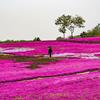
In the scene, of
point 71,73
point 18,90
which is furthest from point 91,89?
point 71,73

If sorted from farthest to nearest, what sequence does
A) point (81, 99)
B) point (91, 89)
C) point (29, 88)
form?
point (29, 88) < point (91, 89) < point (81, 99)

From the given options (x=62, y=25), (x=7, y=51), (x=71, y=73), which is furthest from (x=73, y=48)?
(x=62, y=25)

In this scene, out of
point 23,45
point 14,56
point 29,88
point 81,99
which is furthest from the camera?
point 23,45

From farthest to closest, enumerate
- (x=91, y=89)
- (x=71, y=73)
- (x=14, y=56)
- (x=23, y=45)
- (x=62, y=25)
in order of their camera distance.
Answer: (x=62, y=25)
(x=23, y=45)
(x=14, y=56)
(x=71, y=73)
(x=91, y=89)

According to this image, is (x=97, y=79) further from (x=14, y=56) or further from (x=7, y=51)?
(x=7, y=51)

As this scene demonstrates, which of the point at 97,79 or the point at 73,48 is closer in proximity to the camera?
the point at 97,79

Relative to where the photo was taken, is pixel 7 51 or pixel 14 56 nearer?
pixel 14 56

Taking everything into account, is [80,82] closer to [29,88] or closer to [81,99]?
[29,88]

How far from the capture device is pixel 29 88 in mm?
27516

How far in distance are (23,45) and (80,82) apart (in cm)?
5689

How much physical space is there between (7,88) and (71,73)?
8815 millimetres

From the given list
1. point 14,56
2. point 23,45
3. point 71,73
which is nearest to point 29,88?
point 71,73

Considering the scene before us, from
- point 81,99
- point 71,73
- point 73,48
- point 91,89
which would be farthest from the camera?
point 73,48

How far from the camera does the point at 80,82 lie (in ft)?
93.0
